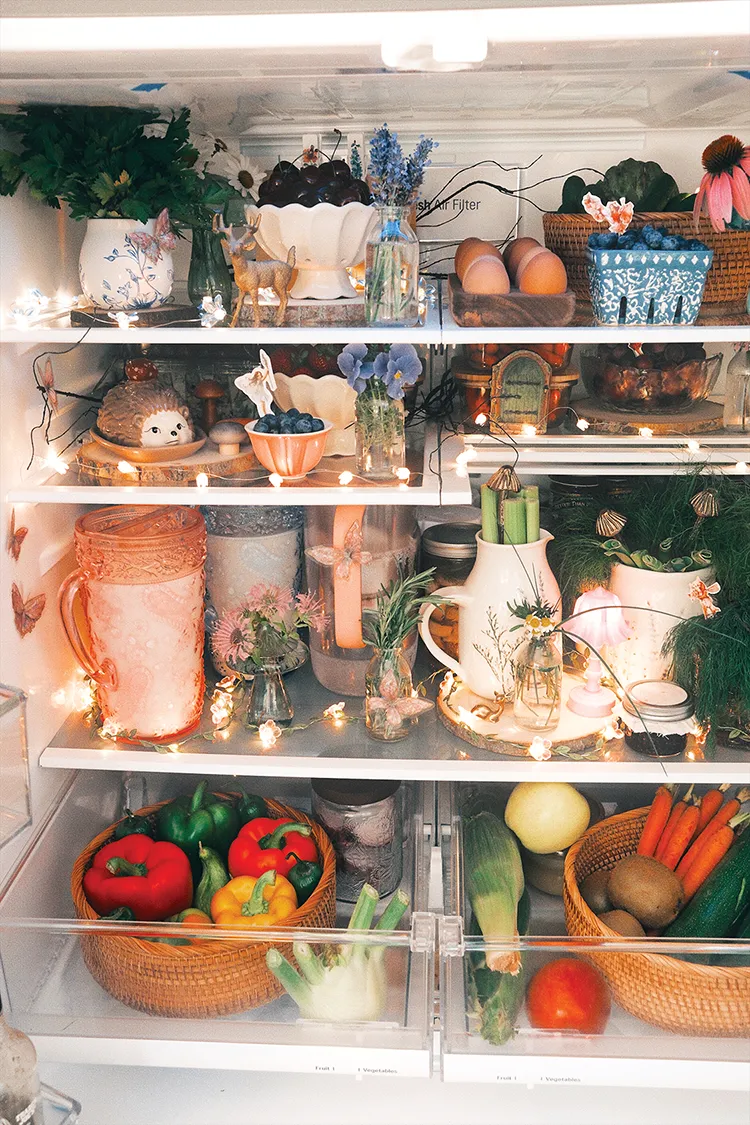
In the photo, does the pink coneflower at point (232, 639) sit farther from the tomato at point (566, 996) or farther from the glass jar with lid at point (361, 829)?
the tomato at point (566, 996)

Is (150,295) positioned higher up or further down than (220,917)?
higher up

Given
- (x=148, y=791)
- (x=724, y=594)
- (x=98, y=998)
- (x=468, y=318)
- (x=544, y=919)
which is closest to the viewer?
(x=468, y=318)

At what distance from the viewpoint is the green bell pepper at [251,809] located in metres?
1.80

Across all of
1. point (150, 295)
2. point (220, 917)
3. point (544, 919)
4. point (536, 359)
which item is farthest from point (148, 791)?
point (536, 359)

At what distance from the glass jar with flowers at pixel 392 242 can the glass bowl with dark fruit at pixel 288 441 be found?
0.58 ft

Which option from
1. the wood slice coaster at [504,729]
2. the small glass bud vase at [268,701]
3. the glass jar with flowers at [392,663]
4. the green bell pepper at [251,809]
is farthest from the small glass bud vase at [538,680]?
the green bell pepper at [251,809]

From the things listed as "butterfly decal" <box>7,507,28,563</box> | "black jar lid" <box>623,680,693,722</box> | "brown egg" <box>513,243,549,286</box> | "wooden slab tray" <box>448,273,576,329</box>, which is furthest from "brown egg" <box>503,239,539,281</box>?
"butterfly decal" <box>7,507,28,563</box>

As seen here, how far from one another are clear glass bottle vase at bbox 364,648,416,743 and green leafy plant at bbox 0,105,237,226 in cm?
74

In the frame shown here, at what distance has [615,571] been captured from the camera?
1.68m

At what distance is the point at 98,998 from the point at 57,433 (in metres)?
0.87

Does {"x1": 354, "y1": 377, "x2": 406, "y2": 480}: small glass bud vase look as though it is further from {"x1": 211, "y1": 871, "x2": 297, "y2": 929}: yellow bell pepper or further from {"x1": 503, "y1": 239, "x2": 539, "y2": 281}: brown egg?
{"x1": 211, "y1": 871, "x2": 297, "y2": 929}: yellow bell pepper

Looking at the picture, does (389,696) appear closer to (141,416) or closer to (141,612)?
(141,612)

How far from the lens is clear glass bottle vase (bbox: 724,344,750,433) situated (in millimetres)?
1646

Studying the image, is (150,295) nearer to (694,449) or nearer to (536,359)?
(536,359)
